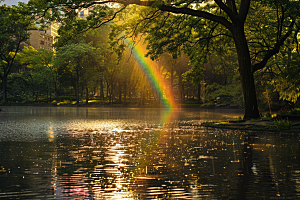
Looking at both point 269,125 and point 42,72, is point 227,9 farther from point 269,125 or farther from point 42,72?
point 42,72

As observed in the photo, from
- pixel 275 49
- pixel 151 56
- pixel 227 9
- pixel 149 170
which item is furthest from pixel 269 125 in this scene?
pixel 149 170

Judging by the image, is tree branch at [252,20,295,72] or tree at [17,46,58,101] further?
tree at [17,46,58,101]

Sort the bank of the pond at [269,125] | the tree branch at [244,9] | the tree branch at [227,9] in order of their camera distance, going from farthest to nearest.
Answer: the tree branch at [227,9], the tree branch at [244,9], the bank of the pond at [269,125]

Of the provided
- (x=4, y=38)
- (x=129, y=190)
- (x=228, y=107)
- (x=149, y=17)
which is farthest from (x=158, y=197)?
(x=4, y=38)

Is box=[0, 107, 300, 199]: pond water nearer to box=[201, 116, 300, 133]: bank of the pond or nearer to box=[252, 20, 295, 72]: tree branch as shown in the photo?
box=[201, 116, 300, 133]: bank of the pond

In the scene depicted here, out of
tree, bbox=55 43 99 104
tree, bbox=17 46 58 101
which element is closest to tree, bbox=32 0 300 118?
tree, bbox=55 43 99 104

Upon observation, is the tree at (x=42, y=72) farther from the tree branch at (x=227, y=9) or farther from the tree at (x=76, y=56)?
the tree branch at (x=227, y=9)

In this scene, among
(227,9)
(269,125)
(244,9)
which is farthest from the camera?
(227,9)

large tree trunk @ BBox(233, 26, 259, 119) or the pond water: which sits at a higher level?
large tree trunk @ BBox(233, 26, 259, 119)

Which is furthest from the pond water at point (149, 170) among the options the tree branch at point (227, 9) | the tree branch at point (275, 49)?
the tree branch at point (275, 49)

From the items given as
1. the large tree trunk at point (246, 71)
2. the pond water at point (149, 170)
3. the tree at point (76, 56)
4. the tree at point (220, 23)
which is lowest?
the pond water at point (149, 170)

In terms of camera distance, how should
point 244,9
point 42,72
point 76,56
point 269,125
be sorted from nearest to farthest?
point 269,125, point 244,9, point 76,56, point 42,72

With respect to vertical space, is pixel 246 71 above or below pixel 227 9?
below

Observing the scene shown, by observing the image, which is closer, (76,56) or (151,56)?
(151,56)
